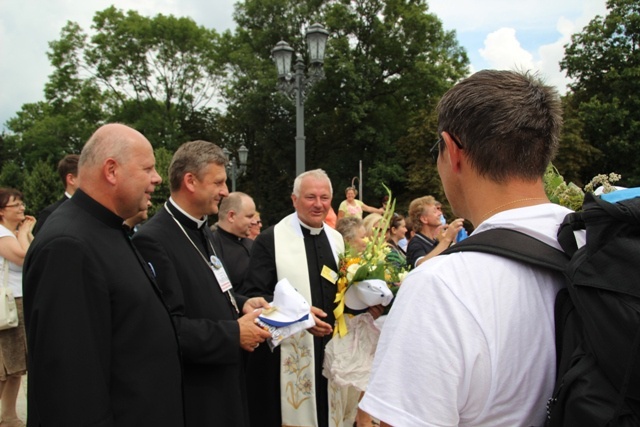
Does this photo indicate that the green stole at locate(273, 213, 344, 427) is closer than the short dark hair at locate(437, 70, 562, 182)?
No

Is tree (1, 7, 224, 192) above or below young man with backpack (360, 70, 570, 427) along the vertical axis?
above

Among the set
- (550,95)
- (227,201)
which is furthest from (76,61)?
(550,95)

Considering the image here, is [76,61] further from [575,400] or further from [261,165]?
[575,400]

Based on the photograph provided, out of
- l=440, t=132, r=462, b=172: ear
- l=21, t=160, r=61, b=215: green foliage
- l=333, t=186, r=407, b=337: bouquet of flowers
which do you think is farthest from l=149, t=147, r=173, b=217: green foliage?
l=440, t=132, r=462, b=172: ear

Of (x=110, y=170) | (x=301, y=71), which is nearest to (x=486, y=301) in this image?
(x=110, y=170)

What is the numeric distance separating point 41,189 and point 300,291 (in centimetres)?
3102

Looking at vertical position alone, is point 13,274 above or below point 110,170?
→ below

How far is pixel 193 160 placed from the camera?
3.16m

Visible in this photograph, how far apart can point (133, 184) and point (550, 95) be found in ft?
5.74

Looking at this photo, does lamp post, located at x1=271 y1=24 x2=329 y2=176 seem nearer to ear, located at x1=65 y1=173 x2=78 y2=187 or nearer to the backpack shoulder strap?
ear, located at x1=65 y1=173 x2=78 y2=187

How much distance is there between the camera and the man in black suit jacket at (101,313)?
1875 mm

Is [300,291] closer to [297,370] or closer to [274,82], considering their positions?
[297,370]

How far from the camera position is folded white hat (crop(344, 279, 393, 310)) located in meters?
3.91

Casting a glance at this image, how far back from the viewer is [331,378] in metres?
4.01
